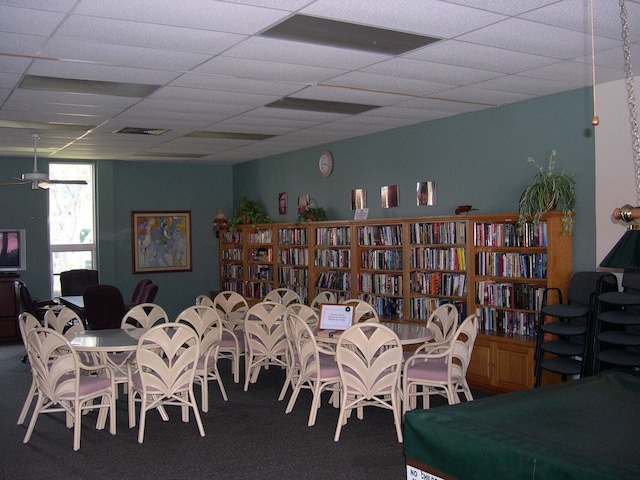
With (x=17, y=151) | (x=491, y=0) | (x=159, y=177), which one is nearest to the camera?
(x=491, y=0)

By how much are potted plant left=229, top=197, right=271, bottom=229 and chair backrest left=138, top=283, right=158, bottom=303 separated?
2427 mm

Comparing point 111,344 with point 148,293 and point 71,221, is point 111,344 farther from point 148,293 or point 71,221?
point 71,221

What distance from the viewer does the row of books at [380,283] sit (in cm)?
847

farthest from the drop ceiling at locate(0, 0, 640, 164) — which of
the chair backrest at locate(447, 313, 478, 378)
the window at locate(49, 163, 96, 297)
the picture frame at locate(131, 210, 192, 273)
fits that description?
the picture frame at locate(131, 210, 192, 273)

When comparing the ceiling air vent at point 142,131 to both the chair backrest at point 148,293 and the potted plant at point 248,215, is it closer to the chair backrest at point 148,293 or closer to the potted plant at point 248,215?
the chair backrest at point 148,293

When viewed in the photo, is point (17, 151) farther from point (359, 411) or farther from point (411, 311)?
point (359, 411)

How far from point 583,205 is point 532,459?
14.7 feet

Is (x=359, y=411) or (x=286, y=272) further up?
(x=286, y=272)

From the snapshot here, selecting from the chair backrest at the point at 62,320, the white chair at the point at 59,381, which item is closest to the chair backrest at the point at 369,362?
the white chair at the point at 59,381

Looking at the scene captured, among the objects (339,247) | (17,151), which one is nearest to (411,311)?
(339,247)

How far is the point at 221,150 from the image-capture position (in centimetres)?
1087

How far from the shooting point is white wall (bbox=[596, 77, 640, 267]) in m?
6.10

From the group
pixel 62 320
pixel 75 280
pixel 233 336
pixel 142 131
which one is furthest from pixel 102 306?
pixel 75 280

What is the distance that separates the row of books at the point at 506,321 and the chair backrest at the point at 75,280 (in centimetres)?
657
